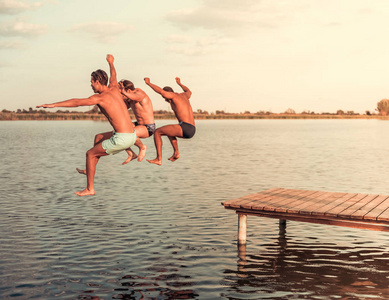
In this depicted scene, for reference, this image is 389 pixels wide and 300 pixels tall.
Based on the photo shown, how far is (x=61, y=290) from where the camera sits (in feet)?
51.0

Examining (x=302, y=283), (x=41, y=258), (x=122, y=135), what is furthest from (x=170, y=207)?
(x=122, y=135)

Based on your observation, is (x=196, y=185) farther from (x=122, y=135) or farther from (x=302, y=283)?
(x=122, y=135)

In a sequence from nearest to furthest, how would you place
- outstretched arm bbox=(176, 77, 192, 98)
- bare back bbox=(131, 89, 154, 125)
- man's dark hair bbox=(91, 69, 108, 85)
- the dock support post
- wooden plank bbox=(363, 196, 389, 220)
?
1. man's dark hair bbox=(91, 69, 108, 85)
2. bare back bbox=(131, 89, 154, 125)
3. outstretched arm bbox=(176, 77, 192, 98)
4. wooden plank bbox=(363, 196, 389, 220)
5. the dock support post

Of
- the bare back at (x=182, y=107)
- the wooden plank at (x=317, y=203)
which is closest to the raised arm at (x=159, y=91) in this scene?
the bare back at (x=182, y=107)

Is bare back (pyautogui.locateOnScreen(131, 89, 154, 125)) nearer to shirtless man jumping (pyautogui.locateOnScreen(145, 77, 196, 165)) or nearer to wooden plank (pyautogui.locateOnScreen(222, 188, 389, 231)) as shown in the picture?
shirtless man jumping (pyautogui.locateOnScreen(145, 77, 196, 165))

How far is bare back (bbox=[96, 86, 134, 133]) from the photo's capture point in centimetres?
1159

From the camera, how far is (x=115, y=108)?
11.7 m

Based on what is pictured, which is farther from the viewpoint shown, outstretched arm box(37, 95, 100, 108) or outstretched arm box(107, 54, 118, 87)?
outstretched arm box(107, 54, 118, 87)

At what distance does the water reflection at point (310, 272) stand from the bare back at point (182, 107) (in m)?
5.31

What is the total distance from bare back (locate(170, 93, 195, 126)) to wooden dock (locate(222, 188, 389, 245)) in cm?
512

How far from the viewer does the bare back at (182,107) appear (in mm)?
13784

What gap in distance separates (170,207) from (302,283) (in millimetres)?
12718

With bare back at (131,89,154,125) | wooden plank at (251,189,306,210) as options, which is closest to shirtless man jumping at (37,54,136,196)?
bare back at (131,89,154,125)

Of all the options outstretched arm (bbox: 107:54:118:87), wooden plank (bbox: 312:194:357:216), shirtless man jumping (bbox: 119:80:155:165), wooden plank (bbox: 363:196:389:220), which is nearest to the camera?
outstretched arm (bbox: 107:54:118:87)
